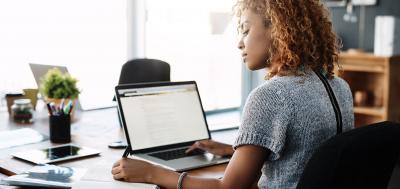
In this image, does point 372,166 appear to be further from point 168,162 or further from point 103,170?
point 103,170

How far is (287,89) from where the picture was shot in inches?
55.5

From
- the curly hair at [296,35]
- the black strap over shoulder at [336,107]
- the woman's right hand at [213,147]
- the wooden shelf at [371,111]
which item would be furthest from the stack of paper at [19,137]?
the wooden shelf at [371,111]

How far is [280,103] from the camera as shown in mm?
1385

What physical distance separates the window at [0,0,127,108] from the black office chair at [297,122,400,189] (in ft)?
7.27

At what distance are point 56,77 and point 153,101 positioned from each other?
44 cm

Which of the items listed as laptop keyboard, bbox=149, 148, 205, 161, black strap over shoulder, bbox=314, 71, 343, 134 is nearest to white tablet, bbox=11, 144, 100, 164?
laptop keyboard, bbox=149, 148, 205, 161

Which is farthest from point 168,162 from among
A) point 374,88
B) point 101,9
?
point 374,88

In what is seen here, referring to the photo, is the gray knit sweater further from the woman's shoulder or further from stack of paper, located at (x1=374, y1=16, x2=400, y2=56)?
stack of paper, located at (x1=374, y1=16, x2=400, y2=56)

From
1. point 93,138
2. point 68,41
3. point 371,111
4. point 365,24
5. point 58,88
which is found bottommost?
point 371,111

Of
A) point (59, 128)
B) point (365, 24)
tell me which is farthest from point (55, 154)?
point (365, 24)

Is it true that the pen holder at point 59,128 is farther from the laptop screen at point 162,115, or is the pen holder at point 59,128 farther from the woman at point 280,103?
the woman at point 280,103

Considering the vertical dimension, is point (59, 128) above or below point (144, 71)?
below

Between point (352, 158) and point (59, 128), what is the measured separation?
1.26 metres

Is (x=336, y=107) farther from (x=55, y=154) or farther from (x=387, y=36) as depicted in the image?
(x=387, y=36)
